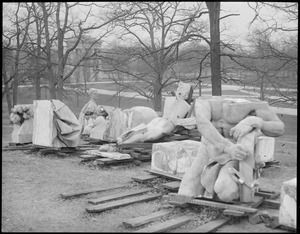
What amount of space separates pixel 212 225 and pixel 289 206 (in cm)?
89

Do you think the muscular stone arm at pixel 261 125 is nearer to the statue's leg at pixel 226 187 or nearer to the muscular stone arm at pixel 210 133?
the muscular stone arm at pixel 210 133

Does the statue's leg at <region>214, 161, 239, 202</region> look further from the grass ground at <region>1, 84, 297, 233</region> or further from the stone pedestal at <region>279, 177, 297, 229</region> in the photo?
the stone pedestal at <region>279, 177, 297, 229</region>

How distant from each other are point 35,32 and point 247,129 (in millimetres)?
20293

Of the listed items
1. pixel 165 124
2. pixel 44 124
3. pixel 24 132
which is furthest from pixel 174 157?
pixel 24 132

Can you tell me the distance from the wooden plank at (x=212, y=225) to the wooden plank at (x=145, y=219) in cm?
69

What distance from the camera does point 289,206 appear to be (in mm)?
4602

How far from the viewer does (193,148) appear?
25.4 feet

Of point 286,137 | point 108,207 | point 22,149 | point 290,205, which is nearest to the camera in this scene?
point 290,205

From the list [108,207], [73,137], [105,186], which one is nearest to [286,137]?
[73,137]

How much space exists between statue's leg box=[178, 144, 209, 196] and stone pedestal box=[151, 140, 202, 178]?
6.63ft

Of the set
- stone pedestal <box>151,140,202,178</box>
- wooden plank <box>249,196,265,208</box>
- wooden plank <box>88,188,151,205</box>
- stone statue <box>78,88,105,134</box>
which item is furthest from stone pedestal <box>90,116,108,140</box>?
wooden plank <box>249,196,265,208</box>

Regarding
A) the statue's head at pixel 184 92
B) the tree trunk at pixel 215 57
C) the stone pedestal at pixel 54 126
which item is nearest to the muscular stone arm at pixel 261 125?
the statue's head at pixel 184 92

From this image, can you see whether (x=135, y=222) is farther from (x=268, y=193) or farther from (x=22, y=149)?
(x=22, y=149)

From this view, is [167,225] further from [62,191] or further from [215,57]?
[215,57]
